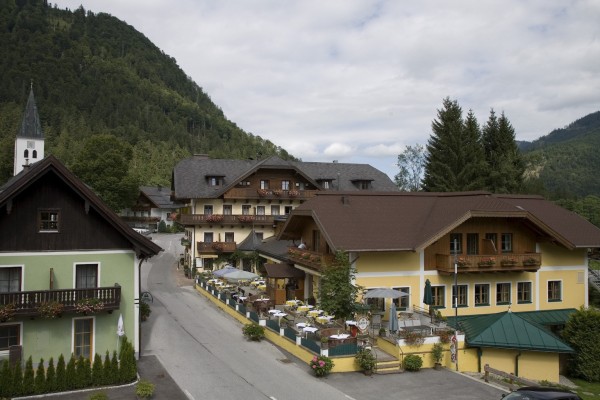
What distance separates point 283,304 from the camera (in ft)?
95.8

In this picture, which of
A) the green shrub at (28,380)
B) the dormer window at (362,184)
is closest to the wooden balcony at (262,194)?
the dormer window at (362,184)

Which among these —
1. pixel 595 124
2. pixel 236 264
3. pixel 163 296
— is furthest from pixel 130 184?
pixel 595 124

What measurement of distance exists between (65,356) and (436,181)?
141ft

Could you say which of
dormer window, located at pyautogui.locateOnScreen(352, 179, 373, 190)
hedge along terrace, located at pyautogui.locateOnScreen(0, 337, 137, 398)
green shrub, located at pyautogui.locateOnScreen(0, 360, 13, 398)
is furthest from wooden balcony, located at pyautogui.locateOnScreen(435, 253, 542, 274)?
dormer window, located at pyautogui.locateOnScreen(352, 179, 373, 190)

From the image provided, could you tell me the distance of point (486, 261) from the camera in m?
26.4

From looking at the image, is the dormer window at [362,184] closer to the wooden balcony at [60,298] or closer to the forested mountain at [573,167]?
the wooden balcony at [60,298]

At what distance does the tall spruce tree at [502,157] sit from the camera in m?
53.2

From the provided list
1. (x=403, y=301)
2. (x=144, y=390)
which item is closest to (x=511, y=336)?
(x=403, y=301)

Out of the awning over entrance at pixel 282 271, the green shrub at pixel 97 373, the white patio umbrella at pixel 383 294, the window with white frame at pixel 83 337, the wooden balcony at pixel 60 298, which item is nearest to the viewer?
the green shrub at pixel 97 373

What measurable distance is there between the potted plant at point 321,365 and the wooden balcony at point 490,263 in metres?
9.43

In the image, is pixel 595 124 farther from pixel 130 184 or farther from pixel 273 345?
pixel 273 345

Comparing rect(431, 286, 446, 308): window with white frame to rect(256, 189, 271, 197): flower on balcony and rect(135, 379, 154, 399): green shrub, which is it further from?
rect(256, 189, 271, 197): flower on balcony

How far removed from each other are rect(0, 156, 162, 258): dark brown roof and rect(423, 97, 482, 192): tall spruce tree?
39.7m

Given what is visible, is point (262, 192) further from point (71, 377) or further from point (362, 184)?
point (71, 377)
